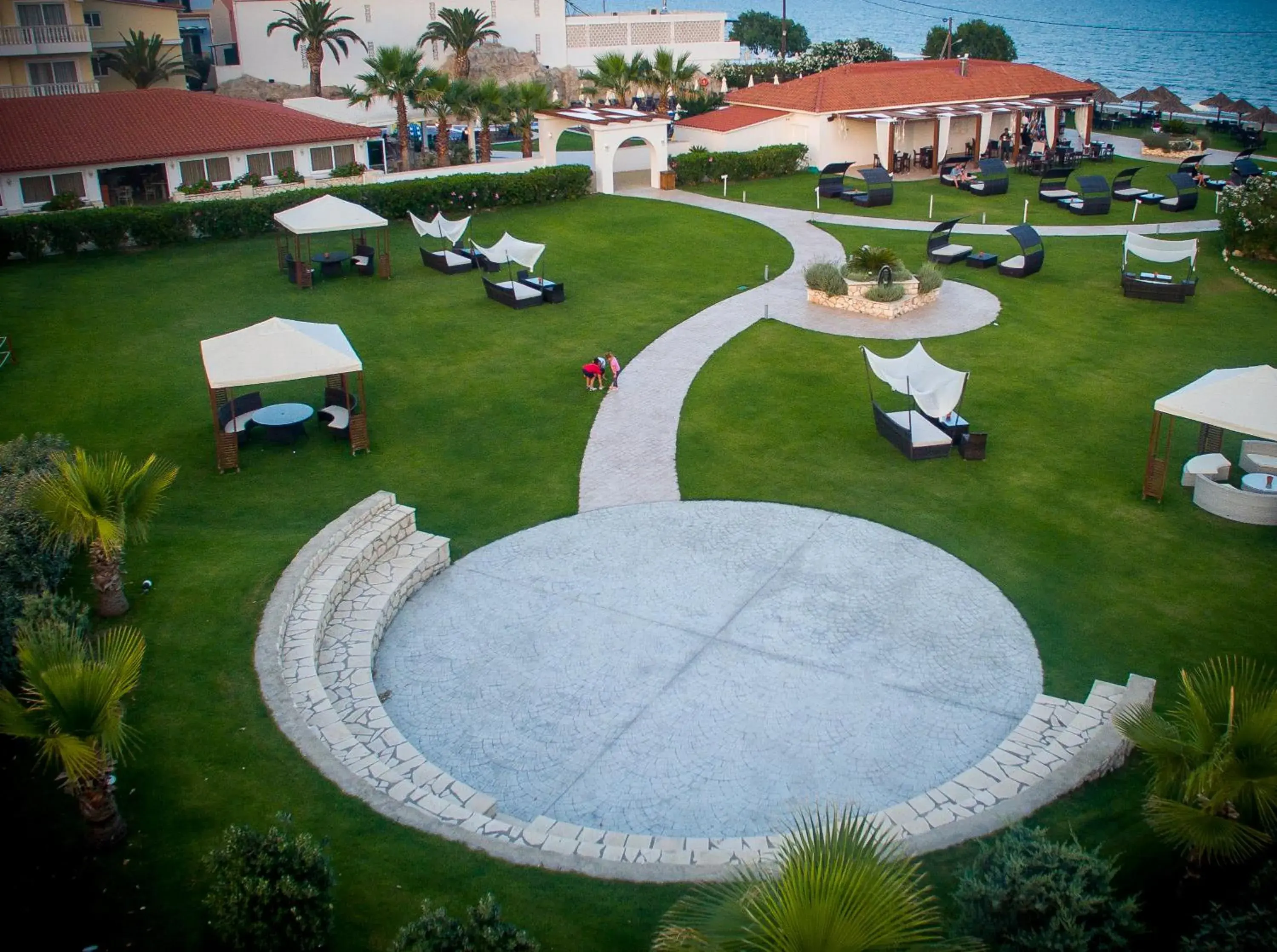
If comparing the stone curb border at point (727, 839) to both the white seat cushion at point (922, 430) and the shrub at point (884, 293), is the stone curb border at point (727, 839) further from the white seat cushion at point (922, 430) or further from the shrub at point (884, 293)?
the shrub at point (884, 293)

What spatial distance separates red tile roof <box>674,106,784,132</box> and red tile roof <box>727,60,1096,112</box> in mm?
397

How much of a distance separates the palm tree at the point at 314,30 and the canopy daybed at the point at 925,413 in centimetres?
4762

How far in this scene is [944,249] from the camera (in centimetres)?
3219

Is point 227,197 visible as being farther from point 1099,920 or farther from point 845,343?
point 1099,920

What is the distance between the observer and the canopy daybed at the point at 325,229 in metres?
28.2

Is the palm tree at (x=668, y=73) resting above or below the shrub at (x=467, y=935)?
above

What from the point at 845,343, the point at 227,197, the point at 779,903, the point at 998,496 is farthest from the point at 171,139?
the point at 779,903

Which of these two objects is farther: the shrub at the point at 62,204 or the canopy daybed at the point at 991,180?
the canopy daybed at the point at 991,180

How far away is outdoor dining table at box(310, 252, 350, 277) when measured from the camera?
99.7ft

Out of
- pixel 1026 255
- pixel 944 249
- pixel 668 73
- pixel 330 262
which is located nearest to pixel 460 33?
pixel 668 73

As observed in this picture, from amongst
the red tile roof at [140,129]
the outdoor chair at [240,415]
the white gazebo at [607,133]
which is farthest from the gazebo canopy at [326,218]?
the white gazebo at [607,133]

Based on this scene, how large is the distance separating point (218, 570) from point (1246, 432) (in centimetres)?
1492

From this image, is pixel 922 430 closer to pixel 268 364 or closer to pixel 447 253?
pixel 268 364

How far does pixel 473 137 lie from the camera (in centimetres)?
5469
